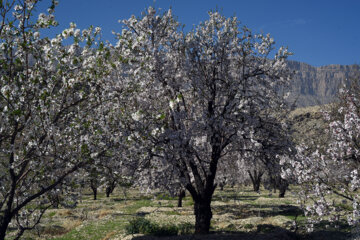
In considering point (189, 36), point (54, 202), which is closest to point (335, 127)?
point (189, 36)

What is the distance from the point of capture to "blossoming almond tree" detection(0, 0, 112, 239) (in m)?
8.98

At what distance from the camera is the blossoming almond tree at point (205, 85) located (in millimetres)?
15367

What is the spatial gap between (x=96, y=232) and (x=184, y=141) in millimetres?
13428

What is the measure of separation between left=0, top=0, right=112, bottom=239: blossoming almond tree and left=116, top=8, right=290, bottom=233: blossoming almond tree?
456cm

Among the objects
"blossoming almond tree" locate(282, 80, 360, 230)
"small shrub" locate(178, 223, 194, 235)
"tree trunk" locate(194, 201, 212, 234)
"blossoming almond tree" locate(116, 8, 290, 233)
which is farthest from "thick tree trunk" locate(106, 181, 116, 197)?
"blossoming almond tree" locate(282, 80, 360, 230)

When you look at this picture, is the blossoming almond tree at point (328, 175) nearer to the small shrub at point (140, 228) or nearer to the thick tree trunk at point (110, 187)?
the thick tree trunk at point (110, 187)

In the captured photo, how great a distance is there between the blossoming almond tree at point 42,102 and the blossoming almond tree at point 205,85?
15.0 ft

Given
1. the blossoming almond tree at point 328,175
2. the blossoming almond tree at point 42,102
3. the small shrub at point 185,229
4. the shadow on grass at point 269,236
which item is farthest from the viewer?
the small shrub at point 185,229

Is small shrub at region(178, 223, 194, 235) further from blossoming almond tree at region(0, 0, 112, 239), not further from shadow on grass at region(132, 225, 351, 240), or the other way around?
blossoming almond tree at region(0, 0, 112, 239)

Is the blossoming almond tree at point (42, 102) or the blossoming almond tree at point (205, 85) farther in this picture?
the blossoming almond tree at point (205, 85)

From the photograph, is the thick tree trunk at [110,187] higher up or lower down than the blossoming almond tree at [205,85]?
lower down

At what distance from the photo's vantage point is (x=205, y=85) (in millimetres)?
17203

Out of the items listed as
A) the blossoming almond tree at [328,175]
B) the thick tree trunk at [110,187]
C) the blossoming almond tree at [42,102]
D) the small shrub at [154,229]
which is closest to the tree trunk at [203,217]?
the small shrub at [154,229]

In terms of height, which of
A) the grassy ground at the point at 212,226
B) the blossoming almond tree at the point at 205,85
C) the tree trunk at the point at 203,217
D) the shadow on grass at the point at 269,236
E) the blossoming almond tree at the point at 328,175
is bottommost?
the grassy ground at the point at 212,226
